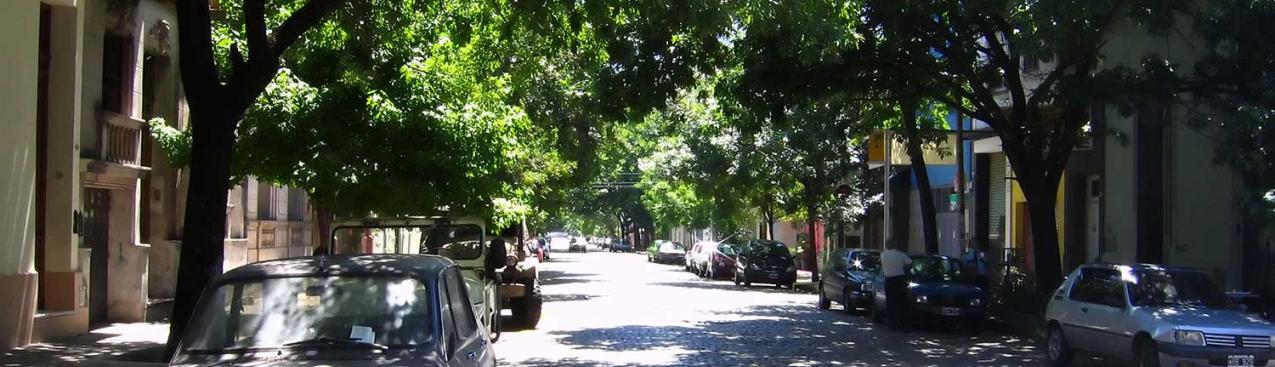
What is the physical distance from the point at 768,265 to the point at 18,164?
23268mm

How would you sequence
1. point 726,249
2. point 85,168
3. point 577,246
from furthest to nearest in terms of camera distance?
point 577,246 < point 726,249 < point 85,168

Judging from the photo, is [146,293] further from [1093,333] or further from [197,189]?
[1093,333]

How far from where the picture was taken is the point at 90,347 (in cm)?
1321

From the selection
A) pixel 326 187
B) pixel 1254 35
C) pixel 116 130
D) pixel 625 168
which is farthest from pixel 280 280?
pixel 625 168

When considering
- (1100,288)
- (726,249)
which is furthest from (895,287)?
(726,249)

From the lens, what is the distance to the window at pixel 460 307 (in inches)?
261

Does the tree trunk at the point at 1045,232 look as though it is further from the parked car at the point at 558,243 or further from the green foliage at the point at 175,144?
the parked car at the point at 558,243

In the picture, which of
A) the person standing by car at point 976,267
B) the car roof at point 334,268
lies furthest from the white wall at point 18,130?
the person standing by car at point 976,267

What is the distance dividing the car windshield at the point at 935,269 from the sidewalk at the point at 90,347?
38.8 feet

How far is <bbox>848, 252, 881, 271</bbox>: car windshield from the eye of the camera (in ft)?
77.5

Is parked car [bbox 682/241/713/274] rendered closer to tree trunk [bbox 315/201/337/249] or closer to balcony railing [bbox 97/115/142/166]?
tree trunk [bbox 315/201/337/249]

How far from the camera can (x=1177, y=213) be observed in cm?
2069

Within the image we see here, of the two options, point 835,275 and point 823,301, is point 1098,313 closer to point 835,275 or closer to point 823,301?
point 835,275

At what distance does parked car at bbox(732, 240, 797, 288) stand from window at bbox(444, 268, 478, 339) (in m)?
26.3
